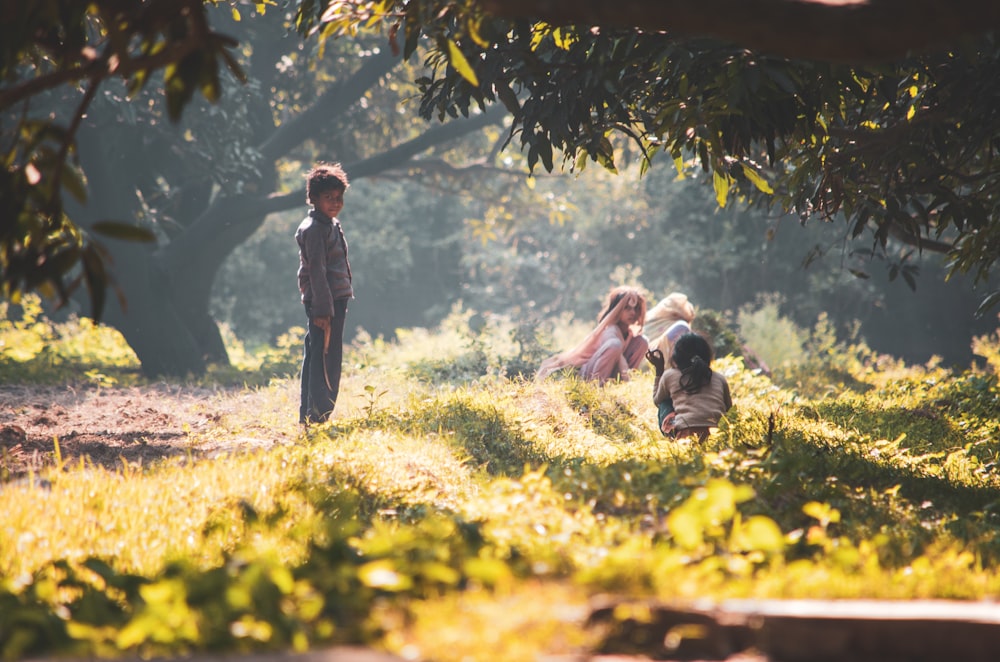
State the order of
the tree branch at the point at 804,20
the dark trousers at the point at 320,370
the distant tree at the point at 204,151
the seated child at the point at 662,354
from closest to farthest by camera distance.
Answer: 1. the tree branch at the point at 804,20
2. the seated child at the point at 662,354
3. the dark trousers at the point at 320,370
4. the distant tree at the point at 204,151

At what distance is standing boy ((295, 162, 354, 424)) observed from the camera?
7.88m

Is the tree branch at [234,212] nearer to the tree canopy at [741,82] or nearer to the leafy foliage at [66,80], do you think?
the tree canopy at [741,82]

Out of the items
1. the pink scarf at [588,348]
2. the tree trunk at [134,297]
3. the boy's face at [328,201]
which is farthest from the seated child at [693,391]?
the tree trunk at [134,297]

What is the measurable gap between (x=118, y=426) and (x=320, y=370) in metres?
2.32

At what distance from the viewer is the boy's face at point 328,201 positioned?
7.86 metres

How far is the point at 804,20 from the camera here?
10.5ft

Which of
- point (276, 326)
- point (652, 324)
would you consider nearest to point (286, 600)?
point (652, 324)

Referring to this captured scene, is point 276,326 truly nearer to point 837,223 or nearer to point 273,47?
point 273,47

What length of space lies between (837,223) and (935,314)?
3433 mm

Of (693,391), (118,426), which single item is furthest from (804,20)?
(118,426)

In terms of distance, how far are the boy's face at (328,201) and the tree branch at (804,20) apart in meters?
4.71

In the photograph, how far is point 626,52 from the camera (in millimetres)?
5492

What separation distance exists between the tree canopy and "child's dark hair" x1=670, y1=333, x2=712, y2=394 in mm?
1456

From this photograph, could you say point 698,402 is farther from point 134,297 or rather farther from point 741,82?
point 134,297
